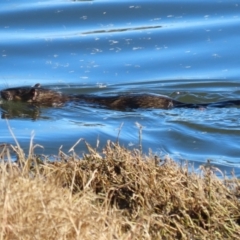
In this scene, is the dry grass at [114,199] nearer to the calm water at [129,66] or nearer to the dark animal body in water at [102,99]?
the calm water at [129,66]

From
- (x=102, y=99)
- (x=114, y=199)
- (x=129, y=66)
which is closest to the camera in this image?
(x=114, y=199)

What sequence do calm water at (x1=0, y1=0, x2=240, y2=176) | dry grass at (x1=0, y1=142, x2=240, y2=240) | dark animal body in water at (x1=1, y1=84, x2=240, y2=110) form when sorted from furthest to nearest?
dark animal body in water at (x1=1, y1=84, x2=240, y2=110) → calm water at (x1=0, y1=0, x2=240, y2=176) → dry grass at (x1=0, y1=142, x2=240, y2=240)

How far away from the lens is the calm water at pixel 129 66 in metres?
8.69

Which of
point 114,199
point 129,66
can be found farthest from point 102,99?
point 114,199

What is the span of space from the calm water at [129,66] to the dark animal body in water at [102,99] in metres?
0.13

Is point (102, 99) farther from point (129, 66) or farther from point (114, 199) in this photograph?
point (114, 199)

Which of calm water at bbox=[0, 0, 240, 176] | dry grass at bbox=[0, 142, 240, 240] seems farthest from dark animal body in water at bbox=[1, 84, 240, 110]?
dry grass at bbox=[0, 142, 240, 240]

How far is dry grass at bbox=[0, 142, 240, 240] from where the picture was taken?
4805 mm

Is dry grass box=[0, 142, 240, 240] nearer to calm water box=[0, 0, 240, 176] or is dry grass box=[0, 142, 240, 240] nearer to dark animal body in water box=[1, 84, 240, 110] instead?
calm water box=[0, 0, 240, 176]

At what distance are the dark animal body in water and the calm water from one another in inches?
5.2

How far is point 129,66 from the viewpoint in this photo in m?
11.8

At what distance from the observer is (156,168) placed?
5.88 meters

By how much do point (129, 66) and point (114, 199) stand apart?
6075mm

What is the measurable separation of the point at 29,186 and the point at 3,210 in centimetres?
33
